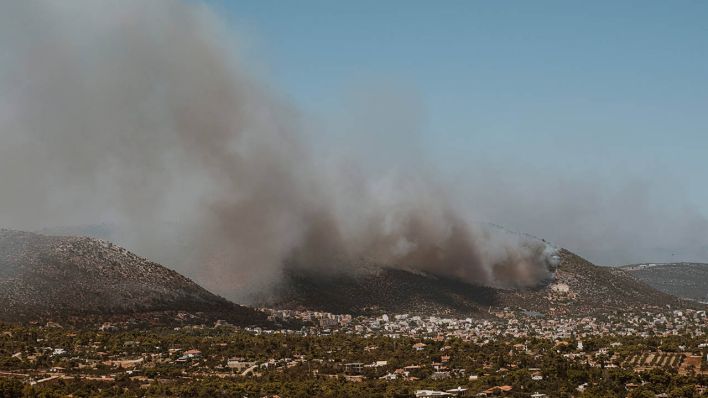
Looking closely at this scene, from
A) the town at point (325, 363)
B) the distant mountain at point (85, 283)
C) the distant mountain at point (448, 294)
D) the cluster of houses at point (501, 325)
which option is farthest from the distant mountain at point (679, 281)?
the distant mountain at point (85, 283)

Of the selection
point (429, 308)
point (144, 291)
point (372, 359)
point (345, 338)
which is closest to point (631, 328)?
point (429, 308)

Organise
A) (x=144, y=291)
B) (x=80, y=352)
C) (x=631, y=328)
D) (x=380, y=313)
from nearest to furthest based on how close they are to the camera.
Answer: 1. (x=80, y=352)
2. (x=144, y=291)
3. (x=631, y=328)
4. (x=380, y=313)

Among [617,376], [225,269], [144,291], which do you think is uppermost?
[225,269]

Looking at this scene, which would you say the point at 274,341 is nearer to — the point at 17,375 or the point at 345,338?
the point at 345,338

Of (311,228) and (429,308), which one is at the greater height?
(311,228)

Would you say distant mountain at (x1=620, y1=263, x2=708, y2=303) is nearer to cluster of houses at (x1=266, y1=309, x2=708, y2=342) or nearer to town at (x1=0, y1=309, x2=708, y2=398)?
cluster of houses at (x1=266, y1=309, x2=708, y2=342)

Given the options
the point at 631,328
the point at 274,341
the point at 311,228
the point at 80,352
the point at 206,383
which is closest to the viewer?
the point at 206,383

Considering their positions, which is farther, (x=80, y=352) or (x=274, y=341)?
(x=274, y=341)
